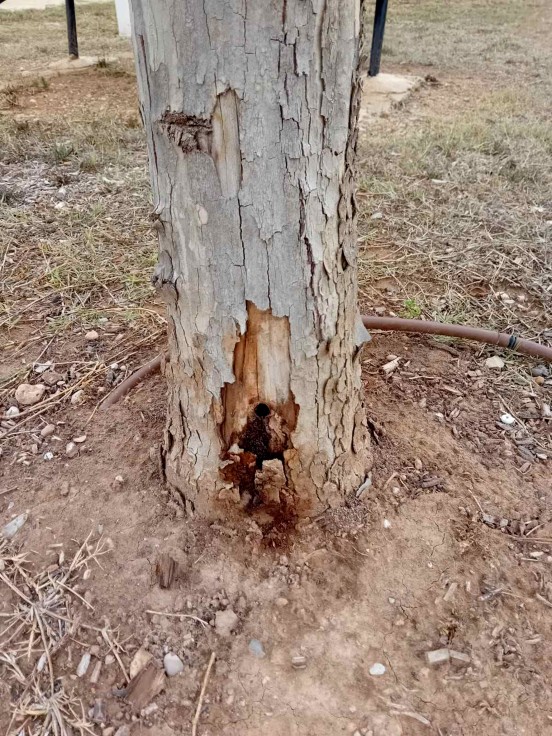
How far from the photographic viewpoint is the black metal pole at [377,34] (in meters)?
5.51

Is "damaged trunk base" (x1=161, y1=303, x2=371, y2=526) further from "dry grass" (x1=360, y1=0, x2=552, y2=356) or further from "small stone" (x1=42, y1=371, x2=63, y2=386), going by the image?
"dry grass" (x1=360, y1=0, x2=552, y2=356)

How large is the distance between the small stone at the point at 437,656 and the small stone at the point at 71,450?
119cm

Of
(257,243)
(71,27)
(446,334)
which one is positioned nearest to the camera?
(257,243)

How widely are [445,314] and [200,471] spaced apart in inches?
56.4

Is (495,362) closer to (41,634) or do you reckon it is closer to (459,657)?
(459,657)

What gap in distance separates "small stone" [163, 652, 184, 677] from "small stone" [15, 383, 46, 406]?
1.10 metres

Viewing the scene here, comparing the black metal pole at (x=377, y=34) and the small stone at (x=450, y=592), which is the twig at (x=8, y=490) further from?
the black metal pole at (x=377, y=34)

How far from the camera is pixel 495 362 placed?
7.39ft

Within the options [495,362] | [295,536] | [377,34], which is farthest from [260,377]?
[377,34]

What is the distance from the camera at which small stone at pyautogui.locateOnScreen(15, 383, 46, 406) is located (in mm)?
2076

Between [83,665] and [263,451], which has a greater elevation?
[263,451]

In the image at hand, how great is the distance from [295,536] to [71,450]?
793mm

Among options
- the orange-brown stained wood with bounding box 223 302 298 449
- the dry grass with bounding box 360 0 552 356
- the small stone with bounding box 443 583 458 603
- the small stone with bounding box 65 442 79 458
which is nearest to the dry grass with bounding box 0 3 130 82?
the dry grass with bounding box 360 0 552 356

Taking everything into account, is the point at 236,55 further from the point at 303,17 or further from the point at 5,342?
the point at 5,342
